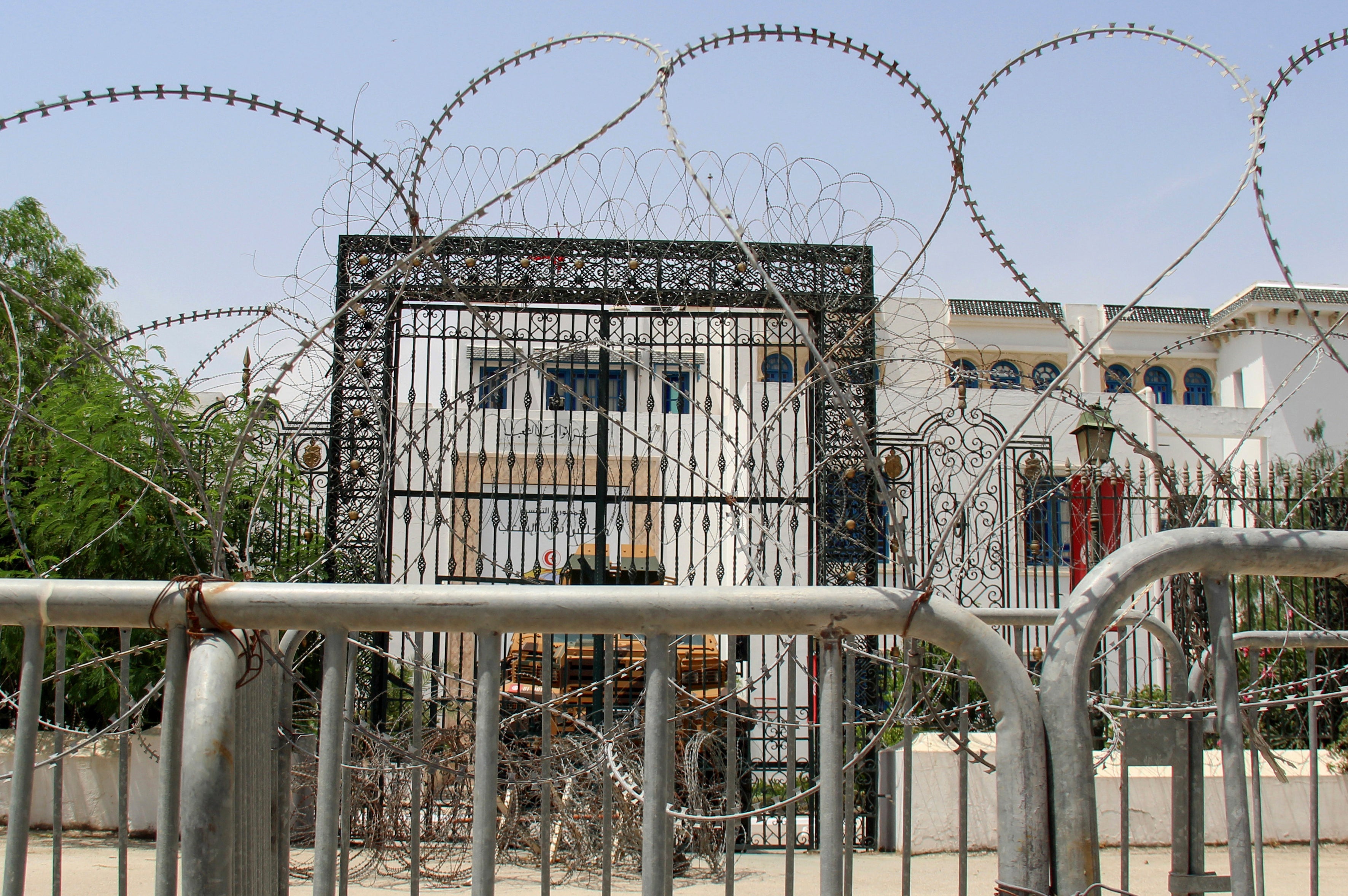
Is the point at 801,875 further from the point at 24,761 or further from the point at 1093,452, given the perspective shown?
the point at 24,761

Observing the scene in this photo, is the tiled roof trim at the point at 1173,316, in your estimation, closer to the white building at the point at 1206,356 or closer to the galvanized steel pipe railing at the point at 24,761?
the white building at the point at 1206,356

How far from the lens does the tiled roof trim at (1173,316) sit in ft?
103

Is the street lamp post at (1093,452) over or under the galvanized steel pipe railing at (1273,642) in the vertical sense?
over

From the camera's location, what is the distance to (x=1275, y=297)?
1093 inches

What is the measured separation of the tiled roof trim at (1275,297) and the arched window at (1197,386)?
2095 mm

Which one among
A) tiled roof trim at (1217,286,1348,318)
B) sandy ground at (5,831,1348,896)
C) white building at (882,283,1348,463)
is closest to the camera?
sandy ground at (5,831,1348,896)

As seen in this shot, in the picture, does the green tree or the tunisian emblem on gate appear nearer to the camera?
the green tree

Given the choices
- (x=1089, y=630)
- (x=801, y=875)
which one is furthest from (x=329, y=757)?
(x=801, y=875)

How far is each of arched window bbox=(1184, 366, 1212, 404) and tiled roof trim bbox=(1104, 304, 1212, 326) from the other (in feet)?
5.24

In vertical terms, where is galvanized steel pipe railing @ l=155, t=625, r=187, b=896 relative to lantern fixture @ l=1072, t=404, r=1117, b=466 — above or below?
below

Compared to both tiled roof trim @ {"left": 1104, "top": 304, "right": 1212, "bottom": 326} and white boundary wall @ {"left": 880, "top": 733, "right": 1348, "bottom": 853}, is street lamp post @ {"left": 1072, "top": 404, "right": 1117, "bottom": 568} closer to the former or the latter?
white boundary wall @ {"left": 880, "top": 733, "right": 1348, "bottom": 853}

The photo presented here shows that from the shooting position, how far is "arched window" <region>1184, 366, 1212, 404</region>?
3142 centimetres

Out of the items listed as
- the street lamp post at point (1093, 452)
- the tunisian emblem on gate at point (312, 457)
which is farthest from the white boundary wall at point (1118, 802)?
the tunisian emblem on gate at point (312, 457)

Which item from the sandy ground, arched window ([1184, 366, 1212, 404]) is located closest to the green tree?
the sandy ground
